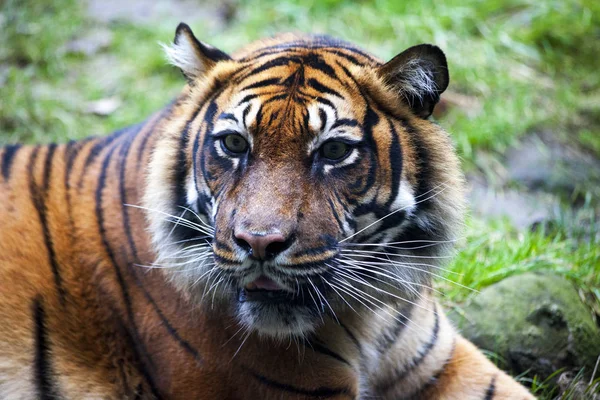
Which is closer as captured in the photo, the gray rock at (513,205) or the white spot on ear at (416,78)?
the white spot on ear at (416,78)

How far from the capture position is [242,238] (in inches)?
72.6

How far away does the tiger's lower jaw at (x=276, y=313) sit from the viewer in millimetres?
2041

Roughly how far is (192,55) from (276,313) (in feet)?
3.24

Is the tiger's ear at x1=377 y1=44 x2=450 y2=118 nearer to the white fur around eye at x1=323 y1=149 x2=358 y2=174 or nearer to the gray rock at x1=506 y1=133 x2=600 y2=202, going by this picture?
the white fur around eye at x1=323 y1=149 x2=358 y2=174

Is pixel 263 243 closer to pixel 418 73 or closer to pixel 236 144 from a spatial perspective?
pixel 236 144

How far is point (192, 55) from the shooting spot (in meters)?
2.41

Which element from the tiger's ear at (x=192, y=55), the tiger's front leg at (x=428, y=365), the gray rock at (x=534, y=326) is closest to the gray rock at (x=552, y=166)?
the gray rock at (x=534, y=326)

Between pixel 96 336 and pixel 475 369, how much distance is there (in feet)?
4.87

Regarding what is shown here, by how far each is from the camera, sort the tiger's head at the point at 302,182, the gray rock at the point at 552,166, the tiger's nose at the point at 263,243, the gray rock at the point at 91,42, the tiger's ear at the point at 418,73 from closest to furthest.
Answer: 1. the tiger's nose at the point at 263,243
2. the tiger's head at the point at 302,182
3. the tiger's ear at the point at 418,73
4. the gray rock at the point at 552,166
5. the gray rock at the point at 91,42

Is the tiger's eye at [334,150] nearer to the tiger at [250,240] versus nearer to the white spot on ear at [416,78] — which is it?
the tiger at [250,240]

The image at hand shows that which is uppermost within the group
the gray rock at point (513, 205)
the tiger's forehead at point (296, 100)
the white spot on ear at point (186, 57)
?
the white spot on ear at point (186, 57)

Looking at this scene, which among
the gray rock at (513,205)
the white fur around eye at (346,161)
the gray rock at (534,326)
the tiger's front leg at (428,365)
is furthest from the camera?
the gray rock at (513,205)

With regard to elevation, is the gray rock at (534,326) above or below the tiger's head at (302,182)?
below

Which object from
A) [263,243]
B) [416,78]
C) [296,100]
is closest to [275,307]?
[263,243]
